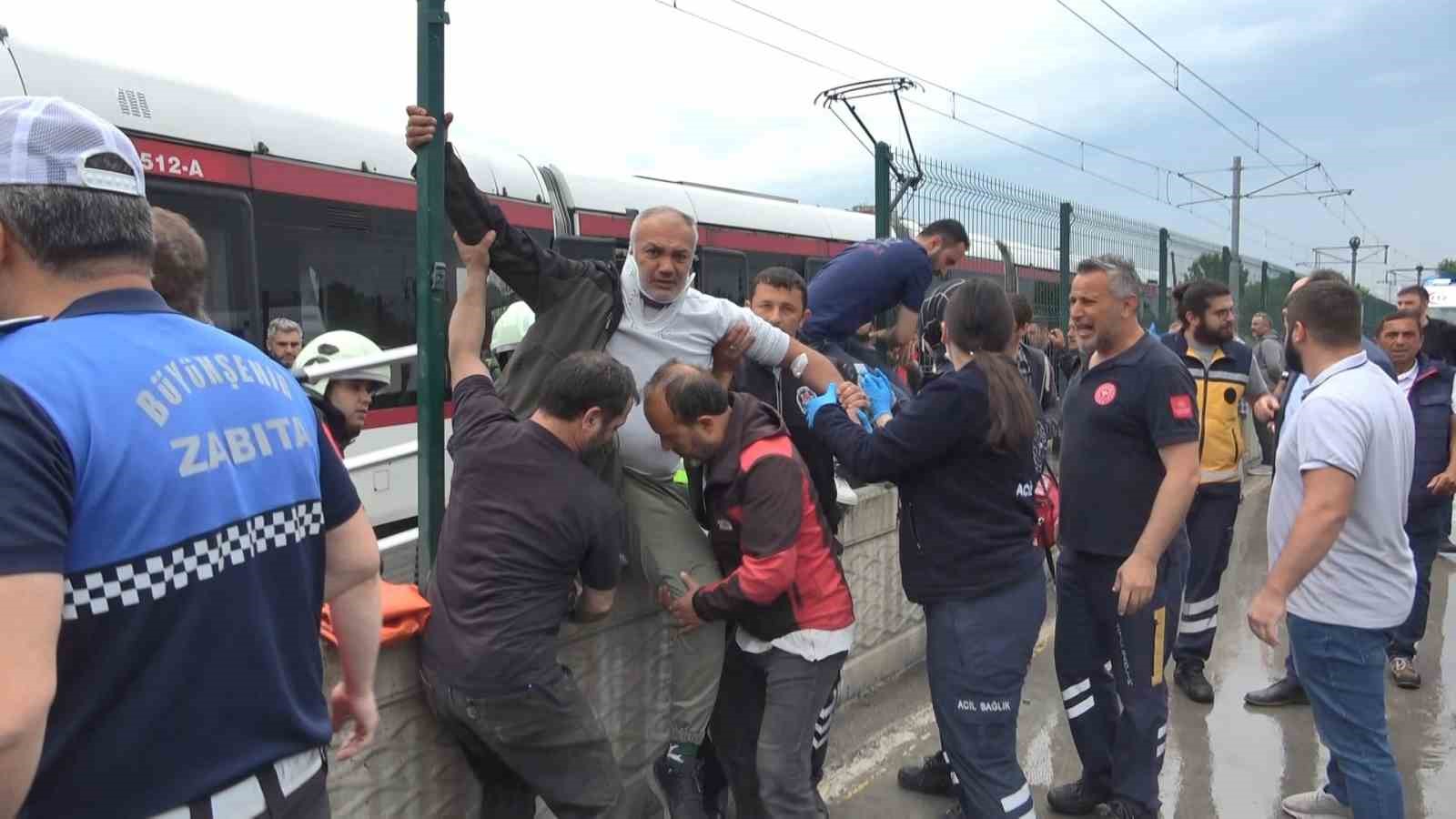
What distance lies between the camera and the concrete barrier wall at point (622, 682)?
2.33 m

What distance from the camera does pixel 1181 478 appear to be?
2926mm

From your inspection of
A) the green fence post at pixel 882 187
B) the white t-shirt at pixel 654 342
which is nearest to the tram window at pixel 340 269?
the green fence post at pixel 882 187

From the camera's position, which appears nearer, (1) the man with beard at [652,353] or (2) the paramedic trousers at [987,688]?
(1) the man with beard at [652,353]

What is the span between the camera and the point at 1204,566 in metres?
4.45

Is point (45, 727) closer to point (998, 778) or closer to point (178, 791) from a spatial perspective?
point (178, 791)

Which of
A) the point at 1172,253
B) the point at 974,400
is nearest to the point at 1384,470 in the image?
the point at 974,400

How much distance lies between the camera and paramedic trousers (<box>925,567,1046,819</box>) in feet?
8.87

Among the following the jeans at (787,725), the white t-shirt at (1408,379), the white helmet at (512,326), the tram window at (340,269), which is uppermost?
the tram window at (340,269)

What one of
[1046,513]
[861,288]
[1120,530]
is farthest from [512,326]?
[1120,530]

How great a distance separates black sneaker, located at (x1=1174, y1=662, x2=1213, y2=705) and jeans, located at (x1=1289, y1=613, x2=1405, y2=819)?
1.52 meters

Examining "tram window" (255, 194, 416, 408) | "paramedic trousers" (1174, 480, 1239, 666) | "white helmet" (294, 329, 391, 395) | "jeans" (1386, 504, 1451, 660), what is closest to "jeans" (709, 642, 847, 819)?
"white helmet" (294, 329, 391, 395)

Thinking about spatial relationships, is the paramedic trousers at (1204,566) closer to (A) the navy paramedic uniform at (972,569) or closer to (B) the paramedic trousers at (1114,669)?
(B) the paramedic trousers at (1114,669)

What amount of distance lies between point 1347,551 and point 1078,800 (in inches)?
48.8

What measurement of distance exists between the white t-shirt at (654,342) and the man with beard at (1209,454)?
2696mm
